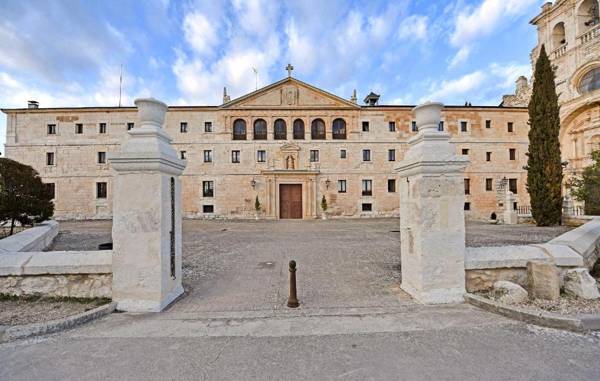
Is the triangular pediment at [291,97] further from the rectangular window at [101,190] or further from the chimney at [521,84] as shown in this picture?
the chimney at [521,84]

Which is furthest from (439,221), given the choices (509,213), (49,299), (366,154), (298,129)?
(298,129)

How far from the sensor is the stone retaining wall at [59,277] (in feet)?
12.8

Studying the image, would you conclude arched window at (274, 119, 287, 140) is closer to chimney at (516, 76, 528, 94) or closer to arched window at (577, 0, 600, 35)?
arched window at (577, 0, 600, 35)

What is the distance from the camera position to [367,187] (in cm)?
2584

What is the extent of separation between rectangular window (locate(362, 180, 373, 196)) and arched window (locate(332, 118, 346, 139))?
4.88 metres

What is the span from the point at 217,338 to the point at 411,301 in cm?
275

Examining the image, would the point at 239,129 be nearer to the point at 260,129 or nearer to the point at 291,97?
the point at 260,129

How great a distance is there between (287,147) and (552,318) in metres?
23.4

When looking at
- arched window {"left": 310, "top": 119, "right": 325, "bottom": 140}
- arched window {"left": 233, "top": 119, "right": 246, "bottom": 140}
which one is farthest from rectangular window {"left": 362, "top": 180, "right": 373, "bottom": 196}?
arched window {"left": 233, "top": 119, "right": 246, "bottom": 140}

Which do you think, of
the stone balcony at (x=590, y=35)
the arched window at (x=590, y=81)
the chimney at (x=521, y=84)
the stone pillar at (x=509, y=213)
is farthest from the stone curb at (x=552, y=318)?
the chimney at (x=521, y=84)

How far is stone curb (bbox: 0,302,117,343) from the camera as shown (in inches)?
117

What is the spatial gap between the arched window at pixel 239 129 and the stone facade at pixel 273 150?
0.91ft

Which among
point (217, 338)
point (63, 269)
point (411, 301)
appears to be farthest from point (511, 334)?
point (63, 269)

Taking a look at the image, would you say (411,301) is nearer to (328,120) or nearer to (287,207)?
(287,207)
